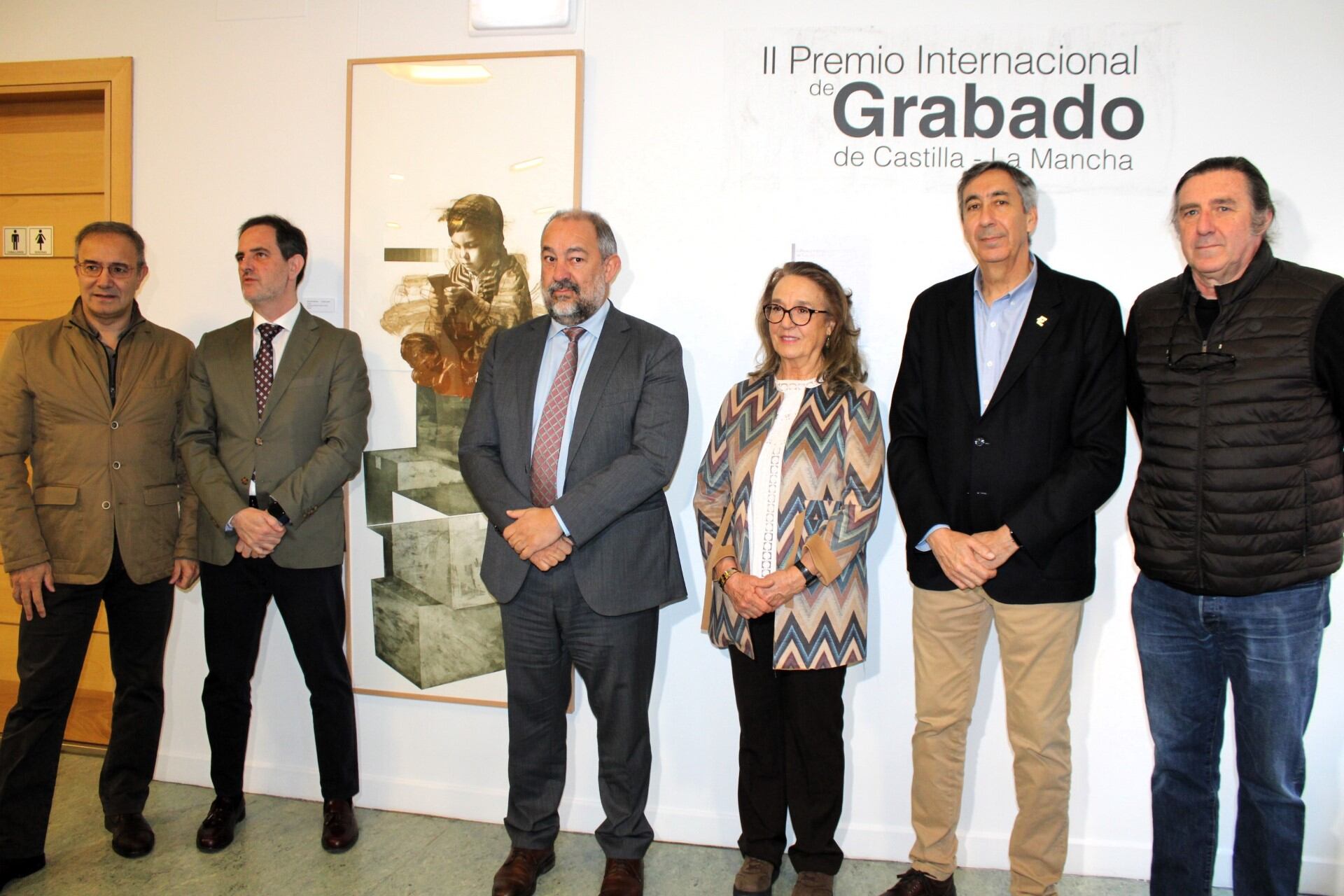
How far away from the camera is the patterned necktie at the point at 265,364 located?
9.00 ft

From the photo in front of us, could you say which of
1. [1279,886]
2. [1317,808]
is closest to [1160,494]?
[1279,886]

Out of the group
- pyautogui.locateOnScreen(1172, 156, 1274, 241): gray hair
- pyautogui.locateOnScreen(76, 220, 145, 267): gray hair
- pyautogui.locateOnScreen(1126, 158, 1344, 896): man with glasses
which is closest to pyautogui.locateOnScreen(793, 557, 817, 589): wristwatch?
pyautogui.locateOnScreen(1126, 158, 1344, 896): man with glasses

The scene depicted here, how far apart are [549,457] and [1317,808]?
8.45 feet

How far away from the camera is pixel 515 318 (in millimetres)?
2936

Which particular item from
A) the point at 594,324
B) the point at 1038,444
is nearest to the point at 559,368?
the point at 594,324

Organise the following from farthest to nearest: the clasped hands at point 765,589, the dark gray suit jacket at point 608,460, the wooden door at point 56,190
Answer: the wooden door at point 56,190, the dark gray suit jacket at point 608,460, the clasped hands at point 765,589

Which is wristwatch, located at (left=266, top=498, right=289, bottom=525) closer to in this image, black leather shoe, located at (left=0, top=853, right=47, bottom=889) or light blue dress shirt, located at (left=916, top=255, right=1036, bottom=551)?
black leather shoe, located at (left=0, top=853, right=47, bottom=889)

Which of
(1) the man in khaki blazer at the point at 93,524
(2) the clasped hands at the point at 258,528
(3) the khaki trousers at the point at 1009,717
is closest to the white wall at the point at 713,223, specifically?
(3) the khaki trousers at the point at 1009,717

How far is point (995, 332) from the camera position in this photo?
2.36 meters

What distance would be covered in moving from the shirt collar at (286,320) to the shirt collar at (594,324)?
0.87 meters

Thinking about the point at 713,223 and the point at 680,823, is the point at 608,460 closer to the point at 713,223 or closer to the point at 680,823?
the point at 713,223

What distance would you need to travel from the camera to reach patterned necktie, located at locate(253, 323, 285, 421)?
2744 mm

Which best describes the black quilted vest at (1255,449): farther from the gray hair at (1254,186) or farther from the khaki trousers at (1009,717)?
the khaki trousers at (1009,717)

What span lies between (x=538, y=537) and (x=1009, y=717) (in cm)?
138
